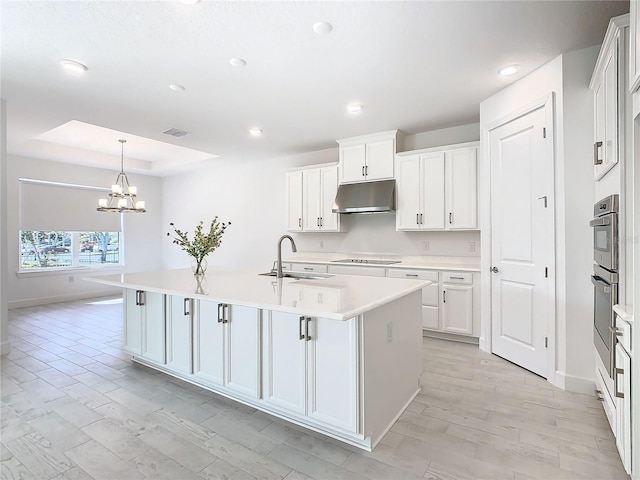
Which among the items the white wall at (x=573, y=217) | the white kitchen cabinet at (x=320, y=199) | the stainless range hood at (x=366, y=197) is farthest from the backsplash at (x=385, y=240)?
the white wall at (x=573, y=217)

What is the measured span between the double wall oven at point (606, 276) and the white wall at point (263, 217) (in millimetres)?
2061

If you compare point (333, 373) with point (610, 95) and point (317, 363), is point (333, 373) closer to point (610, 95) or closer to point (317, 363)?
point (317, 363)

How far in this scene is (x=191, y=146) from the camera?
5262mm

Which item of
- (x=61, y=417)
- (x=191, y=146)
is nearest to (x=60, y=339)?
(x=61, y=417)

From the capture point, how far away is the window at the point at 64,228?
A: 5.93 metres

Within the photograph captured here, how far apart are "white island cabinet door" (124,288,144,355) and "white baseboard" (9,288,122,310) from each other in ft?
13.5

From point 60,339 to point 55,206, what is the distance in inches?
134

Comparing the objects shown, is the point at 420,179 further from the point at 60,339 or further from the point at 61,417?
the point at 60,339

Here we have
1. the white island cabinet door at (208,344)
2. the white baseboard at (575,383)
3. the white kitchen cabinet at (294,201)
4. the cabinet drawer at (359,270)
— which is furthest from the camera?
the white kitchen cabinet at (294,201)

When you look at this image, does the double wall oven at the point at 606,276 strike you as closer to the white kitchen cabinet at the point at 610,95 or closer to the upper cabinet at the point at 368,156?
the white kitchen cabinet at the point at 610,95

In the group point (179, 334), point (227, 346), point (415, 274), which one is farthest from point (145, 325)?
point (415, 274)

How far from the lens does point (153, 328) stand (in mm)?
2891

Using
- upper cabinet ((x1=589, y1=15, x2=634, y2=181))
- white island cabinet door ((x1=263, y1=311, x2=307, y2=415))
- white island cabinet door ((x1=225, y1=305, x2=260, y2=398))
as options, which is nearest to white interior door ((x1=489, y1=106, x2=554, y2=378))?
upper cabinet ((x1=589, y1=15, x2=634, y2=181))

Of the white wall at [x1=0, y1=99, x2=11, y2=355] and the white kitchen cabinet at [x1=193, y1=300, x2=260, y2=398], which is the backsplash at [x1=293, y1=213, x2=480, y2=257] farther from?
the white wall at [x1=0, y1=99, x2=11, y2=355]
